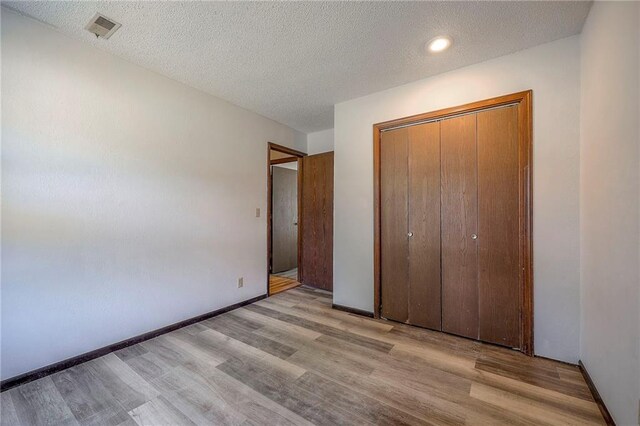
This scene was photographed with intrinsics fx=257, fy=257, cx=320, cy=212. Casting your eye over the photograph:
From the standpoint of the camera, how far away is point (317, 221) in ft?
13.2

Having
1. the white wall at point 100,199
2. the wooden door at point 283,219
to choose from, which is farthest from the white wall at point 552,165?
the wooden door at point 283,219

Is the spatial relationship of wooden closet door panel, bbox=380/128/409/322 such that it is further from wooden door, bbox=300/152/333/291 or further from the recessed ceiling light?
wooden door, bbox=300/152/333/291

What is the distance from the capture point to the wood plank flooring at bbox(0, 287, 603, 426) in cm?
145

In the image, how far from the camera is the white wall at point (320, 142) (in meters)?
4.16

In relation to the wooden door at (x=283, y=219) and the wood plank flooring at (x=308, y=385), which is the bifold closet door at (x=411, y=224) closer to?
the wood plank flooring at (x=308, y=385)

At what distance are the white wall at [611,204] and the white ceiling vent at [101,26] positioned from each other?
115 inches

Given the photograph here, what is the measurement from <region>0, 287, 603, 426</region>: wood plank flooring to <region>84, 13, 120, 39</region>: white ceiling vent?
97.0 inches

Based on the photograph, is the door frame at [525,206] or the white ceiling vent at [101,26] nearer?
the white ceiling vent at [101,26]

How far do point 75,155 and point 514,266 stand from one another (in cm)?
357

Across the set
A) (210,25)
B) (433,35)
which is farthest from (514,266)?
(210,25)

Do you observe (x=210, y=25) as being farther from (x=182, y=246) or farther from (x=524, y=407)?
(x=524, y=407)

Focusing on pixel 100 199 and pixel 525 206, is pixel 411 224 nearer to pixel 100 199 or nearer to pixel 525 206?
pixel 525 206

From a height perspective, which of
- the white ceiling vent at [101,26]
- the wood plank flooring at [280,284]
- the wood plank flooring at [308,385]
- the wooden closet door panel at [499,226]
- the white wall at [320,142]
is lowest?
the wood plank flooring at [280,284]

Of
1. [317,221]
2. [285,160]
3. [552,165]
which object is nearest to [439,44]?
[552,165]
